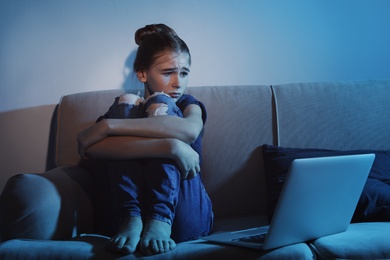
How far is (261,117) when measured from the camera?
160 cm

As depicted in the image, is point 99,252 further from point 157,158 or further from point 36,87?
point 36,87

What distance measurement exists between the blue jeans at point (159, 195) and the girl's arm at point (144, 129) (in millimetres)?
94

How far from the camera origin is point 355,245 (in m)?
0.95

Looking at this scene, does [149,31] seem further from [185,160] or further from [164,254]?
[164,254]

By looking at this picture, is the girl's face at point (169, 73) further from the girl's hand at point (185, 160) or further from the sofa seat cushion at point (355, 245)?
the sofa seat cushion at point (355, 245)

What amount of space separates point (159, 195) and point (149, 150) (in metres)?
0.13

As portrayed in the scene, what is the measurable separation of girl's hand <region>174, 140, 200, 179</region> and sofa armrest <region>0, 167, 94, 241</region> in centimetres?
33

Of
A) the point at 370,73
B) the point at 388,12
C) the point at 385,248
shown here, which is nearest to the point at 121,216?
the point at 385,248

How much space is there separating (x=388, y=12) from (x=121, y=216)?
160cm

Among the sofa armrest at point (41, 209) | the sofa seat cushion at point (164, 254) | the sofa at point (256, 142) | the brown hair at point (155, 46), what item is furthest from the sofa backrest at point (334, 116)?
the sofa armrest at point (41, 209)

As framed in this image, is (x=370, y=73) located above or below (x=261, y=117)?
above

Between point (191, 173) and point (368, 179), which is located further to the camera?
point (368, 179)

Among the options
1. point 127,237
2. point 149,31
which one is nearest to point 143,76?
point 149,31

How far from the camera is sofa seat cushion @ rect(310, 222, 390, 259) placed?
0.93 meters
